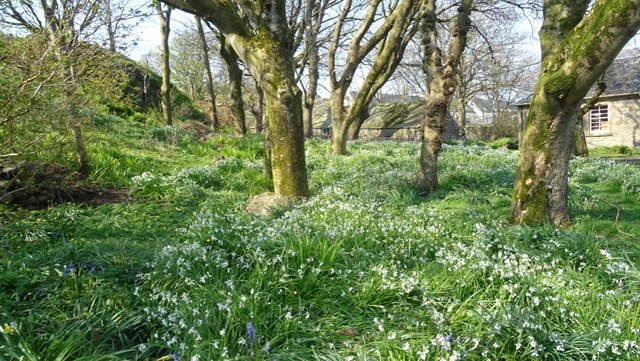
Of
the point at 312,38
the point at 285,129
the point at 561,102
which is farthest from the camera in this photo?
the point at 312,38

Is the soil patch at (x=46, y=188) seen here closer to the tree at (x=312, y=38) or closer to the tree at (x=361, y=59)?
the tree at (x=361, y=59)

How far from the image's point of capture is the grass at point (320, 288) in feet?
9.15

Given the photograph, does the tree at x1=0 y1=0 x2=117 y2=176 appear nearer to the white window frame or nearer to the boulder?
the boulder

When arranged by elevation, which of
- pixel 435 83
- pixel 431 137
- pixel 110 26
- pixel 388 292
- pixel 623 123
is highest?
pixel 110 26

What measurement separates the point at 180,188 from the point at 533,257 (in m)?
6.49

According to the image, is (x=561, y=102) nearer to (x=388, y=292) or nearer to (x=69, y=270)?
(x=388, y=292)

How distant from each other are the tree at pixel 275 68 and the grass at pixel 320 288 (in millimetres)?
1036

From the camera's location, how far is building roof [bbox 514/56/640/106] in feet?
92.3

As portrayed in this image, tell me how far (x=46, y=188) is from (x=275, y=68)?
445 centimetres

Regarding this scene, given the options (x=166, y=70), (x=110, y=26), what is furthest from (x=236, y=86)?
(x=110, y=26)

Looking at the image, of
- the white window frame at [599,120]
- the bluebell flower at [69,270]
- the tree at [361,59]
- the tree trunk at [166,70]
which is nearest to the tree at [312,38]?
the tree at [361,59]

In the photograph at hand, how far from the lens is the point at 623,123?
28.3 meters

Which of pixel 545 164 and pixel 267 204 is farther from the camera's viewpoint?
pixel 267 204

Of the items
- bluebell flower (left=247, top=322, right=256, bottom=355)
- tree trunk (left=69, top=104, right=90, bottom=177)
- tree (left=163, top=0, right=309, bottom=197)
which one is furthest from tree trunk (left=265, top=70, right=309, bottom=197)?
bluebell flower (left=247, top=322, right=256, bottom=355)
